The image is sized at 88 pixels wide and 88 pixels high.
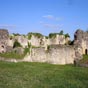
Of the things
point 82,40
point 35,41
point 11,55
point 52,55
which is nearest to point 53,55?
point 52,55

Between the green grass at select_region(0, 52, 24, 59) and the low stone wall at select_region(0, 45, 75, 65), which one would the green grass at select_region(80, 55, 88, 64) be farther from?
the green grass at select_region(0, 52, 24, 59)

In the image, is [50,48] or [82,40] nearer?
[50,48]

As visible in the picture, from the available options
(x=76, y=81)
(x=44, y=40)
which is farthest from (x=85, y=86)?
(x=44, y=40)

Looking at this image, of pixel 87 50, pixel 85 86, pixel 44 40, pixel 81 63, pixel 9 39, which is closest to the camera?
pixel 85 86

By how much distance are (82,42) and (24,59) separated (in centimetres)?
1158

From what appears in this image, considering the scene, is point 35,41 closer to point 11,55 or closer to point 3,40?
point 3,40

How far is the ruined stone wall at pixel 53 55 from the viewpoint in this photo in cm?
3956

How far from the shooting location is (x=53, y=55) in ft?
132

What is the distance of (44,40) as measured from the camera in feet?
168

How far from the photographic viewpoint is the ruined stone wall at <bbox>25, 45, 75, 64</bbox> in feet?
130

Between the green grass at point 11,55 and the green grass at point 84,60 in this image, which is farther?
the green grass at point 84,60

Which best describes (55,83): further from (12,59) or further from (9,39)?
(9,39)

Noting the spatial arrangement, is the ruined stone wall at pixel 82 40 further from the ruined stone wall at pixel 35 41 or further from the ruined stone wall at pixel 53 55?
the ruined stone wall at pixel 35 41

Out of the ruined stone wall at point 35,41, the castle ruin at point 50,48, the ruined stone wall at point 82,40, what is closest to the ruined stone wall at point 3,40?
the castle ruin at point 50,48
